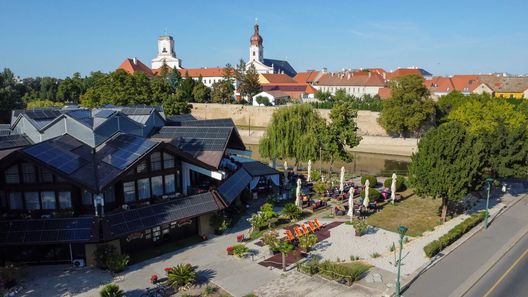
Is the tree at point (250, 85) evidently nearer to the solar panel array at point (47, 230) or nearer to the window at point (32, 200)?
the window at point (32, 200)

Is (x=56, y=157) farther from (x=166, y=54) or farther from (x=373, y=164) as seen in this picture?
(x=166, y=54)

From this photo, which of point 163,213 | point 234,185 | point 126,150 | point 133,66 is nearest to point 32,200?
point 126,150

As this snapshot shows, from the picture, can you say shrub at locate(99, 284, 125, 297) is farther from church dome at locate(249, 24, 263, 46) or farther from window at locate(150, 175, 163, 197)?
church dome at locate(249, 24, 263, 46)

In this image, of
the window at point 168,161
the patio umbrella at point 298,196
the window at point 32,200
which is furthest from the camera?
the patio umbrella at point 298,196

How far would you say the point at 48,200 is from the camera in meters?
20.1

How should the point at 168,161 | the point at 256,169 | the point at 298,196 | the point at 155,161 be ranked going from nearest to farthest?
the point at 155,161, the point at 168,161, the point at 298,196, the point at 256,169

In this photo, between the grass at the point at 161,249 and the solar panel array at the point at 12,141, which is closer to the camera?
the grass at the point at 161,249

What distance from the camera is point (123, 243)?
66.3ft

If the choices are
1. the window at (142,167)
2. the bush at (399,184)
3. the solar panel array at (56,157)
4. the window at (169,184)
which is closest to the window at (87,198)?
the solar panel array at (56,157)

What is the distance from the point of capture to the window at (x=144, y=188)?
21709 mm

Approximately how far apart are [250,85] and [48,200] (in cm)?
8448

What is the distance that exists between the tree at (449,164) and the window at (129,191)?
18137 mm

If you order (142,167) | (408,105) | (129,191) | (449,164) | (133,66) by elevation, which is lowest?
(129,191)

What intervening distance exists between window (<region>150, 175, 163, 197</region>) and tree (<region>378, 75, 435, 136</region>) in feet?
152
